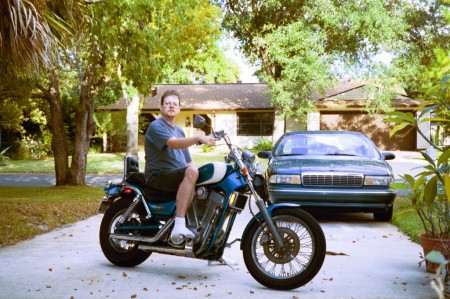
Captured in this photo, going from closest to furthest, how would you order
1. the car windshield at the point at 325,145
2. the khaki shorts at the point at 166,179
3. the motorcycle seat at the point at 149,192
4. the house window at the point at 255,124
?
the khaki shorts at the point at 166,179
the motorcycle seat at the point at 149,192
the car windshield at the point at 325,145
the house window at the point at 255,124

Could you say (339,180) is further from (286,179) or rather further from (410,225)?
(410,225)

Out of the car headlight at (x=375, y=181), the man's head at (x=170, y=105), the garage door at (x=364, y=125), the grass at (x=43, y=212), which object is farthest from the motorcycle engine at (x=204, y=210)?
the garage door at (x=364, y=125)

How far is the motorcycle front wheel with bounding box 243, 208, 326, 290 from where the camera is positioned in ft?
17.3

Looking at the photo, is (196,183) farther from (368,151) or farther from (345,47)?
(345,47)

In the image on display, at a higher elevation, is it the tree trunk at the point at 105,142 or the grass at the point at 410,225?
the tree trunk at the point at 105,142

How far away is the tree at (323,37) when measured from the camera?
27516 mm

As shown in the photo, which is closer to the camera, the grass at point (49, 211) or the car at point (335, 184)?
the grass at point (49, 211)

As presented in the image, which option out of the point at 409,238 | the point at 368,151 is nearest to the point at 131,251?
the point at 409,238

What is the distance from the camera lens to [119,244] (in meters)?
6.32

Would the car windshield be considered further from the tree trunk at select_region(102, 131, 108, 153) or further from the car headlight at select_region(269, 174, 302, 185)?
the tree trunk at select_region(102, 131, 108, 153)

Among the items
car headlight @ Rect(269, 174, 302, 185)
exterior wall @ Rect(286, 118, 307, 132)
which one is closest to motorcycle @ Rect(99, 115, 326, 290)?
car headlight @ Rect(269, 174, 302, 185)

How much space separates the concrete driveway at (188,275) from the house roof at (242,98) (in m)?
28.1

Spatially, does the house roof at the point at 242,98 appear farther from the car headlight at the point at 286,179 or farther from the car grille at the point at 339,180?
the car grille at the point at 339,180

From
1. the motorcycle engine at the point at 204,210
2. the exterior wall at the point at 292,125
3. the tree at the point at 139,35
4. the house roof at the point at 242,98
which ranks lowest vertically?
the motorcycle engine at the point at 204,210
